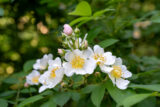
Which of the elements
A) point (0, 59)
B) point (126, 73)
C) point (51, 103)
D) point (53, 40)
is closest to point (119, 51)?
point (126, 73)

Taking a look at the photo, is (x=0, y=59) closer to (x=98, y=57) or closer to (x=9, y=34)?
(x=9, y=34)

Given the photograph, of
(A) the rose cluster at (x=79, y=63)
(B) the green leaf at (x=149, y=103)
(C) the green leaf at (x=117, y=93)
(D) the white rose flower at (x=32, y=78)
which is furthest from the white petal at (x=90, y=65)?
(D) the white rose flower at (x=32, y=78)

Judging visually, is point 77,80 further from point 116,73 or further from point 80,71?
point 116,73

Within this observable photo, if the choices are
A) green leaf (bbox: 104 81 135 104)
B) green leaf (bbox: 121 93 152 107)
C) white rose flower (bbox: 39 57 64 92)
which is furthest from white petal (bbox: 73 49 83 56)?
green leaf (bbox: 121 93 152 107)

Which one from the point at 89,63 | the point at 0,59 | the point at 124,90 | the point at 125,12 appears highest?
the point at 125,12

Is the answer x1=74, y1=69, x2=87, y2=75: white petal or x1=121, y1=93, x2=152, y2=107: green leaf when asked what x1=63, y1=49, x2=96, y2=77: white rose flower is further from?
x1=121, y1=93, x2=152, y2=107: green leaf

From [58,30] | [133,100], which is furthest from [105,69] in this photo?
[58,30]
